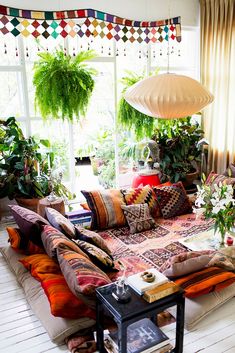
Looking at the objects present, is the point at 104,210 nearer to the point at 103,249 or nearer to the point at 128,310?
the point at 103,249

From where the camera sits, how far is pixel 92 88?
182 inches

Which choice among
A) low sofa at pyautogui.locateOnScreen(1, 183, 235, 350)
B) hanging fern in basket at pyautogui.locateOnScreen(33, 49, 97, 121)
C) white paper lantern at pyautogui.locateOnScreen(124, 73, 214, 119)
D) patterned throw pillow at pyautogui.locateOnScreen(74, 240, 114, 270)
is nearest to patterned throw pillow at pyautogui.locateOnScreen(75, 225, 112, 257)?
low sofa at pyautogui.locateOnScreen(1, 183, 235, 350)

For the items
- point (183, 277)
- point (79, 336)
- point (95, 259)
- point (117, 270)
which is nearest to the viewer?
point (79, 336)

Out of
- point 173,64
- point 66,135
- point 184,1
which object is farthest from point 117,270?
point 184,1

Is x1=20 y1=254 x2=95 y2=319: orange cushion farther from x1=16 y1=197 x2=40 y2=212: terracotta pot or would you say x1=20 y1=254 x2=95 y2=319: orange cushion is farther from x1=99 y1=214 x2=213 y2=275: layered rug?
x1=16 y1=197 x2=40 y2=212: terracotta pot

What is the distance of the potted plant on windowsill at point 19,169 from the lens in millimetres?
4215

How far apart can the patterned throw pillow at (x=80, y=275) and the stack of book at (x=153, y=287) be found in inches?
9.4

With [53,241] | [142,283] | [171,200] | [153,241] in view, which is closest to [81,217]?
[153,241]

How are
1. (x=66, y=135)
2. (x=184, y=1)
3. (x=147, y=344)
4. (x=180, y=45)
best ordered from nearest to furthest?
(x=147, y=344)
(x=66, y=135)
(x=184, y=1)
(x=180, y=45)

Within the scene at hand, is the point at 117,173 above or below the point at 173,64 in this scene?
below

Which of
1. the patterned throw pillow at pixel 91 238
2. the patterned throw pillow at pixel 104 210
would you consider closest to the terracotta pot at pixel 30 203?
the patterned throw pillow at pixel 104 210

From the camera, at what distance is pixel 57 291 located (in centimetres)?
240

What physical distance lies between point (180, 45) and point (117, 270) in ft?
13.8

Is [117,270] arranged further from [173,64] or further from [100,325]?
[173,64]
